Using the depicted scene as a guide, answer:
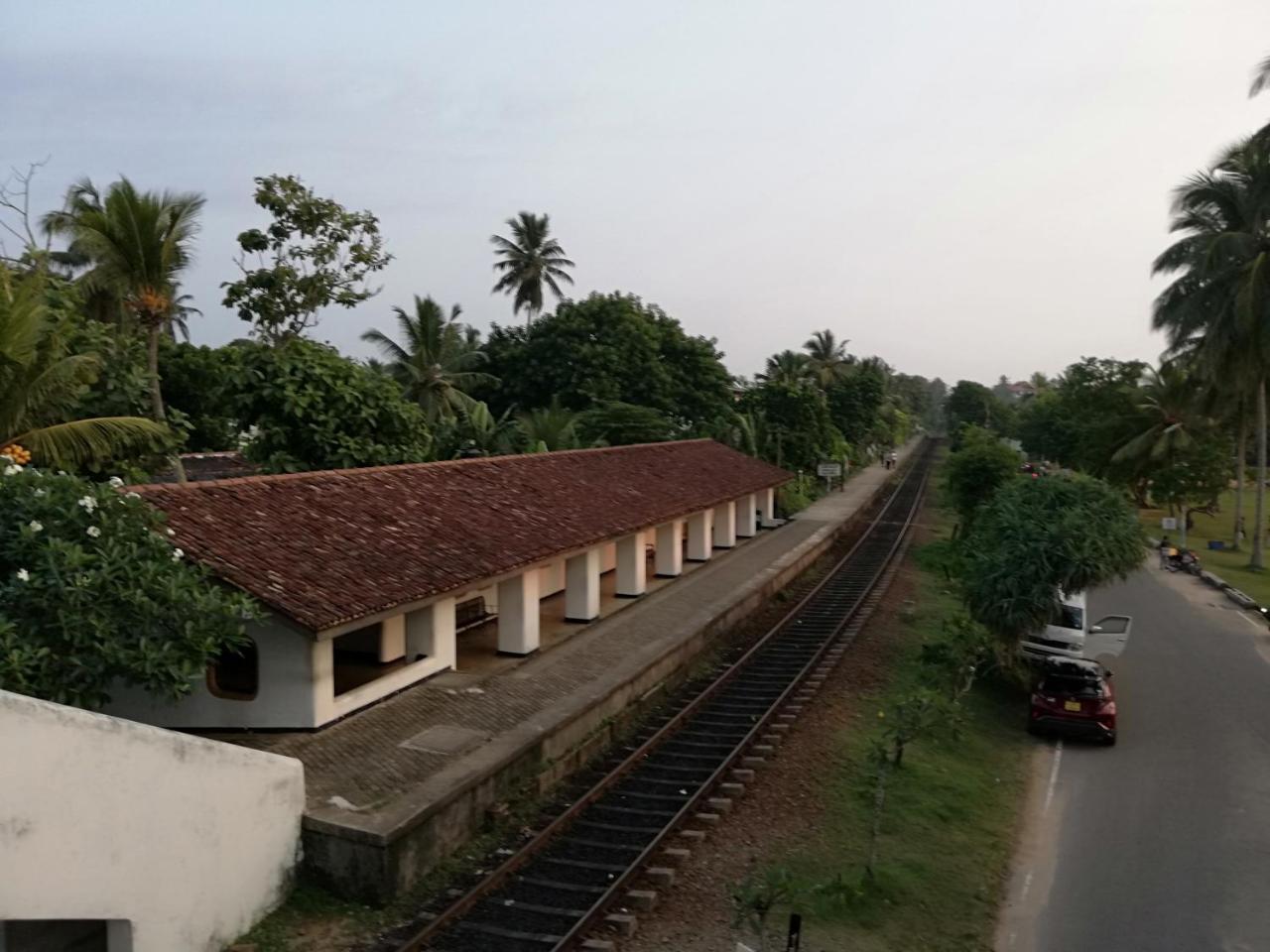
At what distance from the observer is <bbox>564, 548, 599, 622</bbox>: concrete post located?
707 inches

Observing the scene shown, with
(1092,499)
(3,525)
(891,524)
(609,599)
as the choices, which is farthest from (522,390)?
(3,525)

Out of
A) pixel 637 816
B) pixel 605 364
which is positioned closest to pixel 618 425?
pixel 605 364

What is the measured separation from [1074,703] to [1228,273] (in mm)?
20919

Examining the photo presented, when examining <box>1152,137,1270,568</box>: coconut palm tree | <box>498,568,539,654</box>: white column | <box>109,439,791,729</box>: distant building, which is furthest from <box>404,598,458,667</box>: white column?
<box>1152,137,1270,568</box>: coconut palm tree

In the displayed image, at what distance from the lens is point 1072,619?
1625 cm

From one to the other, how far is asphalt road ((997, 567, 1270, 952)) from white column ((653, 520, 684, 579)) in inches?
383

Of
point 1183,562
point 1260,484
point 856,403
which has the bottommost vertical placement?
point 1183,562

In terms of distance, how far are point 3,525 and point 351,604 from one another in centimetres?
337

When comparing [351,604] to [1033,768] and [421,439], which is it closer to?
[1033,768]

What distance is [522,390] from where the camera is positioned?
1539 inches

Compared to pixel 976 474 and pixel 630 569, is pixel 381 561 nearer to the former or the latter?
pixel 630 569

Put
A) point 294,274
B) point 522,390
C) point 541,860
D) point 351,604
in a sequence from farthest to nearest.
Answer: point 522,390 < point 294,274 < point 351,604 < point 541,860

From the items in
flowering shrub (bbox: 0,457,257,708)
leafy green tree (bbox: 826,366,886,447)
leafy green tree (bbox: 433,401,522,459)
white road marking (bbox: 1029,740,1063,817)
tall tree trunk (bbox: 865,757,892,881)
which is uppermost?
leafy green tree (bbox: 826,366,886,447)

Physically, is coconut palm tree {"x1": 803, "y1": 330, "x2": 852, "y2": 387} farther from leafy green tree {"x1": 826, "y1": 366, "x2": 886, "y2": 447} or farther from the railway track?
the railway track
